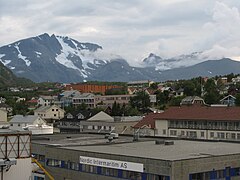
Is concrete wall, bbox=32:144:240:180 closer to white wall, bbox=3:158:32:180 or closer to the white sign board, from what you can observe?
the white sign board

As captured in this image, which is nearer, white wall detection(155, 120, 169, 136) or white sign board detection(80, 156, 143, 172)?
white sign board detection(80, 156, 143, 172)

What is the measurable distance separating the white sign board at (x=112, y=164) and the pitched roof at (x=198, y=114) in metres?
29.1

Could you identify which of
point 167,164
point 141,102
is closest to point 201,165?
point 167,164

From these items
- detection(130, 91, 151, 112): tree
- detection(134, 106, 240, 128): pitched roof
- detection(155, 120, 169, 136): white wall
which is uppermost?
detection(130, 91, 151, 112): tree

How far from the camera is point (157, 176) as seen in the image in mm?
31812

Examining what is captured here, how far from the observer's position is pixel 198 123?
65938mm

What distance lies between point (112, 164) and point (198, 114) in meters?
34.5

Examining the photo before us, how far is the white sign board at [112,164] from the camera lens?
3297 centimetres

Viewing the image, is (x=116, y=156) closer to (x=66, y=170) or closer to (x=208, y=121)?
(x=66, y=170)

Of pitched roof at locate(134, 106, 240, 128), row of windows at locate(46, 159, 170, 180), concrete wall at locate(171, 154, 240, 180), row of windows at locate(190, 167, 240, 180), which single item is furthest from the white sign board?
pitched roof at locate(134, 106, 240, 128)

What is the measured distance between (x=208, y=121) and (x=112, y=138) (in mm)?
20686

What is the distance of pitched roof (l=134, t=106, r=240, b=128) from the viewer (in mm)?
62906

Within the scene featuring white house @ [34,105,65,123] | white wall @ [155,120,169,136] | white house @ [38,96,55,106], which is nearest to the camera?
white wall @ [155,120,169,136]

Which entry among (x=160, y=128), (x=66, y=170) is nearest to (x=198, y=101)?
(x=160, y=128)
